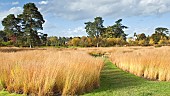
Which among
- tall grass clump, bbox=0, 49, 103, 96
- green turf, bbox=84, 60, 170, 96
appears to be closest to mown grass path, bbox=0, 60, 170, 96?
green turf, bbox=84, 60, 170, 96

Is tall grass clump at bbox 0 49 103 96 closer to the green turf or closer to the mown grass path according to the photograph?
the mown grass path

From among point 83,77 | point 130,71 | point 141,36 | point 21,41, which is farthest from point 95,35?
point 83,77

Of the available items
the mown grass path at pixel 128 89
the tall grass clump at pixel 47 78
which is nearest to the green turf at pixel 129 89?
the mown grass path at pixel 128 89

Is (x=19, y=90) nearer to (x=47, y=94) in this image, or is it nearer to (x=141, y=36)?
(x=47, y=94)

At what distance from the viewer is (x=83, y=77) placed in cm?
767

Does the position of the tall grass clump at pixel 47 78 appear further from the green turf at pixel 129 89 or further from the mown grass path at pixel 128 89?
the green turf at pixel 129 89

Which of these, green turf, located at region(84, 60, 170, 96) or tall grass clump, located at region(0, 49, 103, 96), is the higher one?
tall grass clump, located at region(0, 49, 103, 96)

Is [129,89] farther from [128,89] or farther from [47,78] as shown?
[47,78]

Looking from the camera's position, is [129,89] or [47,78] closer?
[47,78]

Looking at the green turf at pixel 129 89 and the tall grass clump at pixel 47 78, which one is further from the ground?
the tall grass clump at pixel 47 78

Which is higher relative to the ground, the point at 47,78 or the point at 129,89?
the point at 47,78

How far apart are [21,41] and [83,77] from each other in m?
38.1

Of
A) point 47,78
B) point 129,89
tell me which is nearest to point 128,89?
point 129,89

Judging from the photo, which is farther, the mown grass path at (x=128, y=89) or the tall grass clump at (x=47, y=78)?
the mown grass path at (x=128, y=89)
